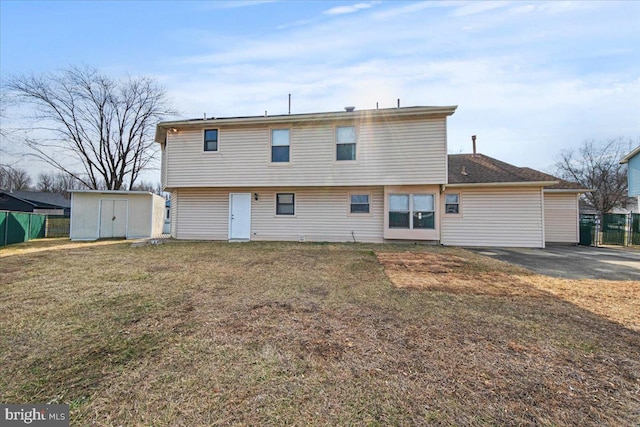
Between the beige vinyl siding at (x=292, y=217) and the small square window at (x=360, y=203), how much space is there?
181 mm

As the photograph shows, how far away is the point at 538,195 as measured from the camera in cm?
1107

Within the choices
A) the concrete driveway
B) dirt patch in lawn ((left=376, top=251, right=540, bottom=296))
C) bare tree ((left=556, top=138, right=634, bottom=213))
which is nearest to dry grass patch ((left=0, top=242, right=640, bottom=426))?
dirt patch in lawn ((left=376, top=251, right=540, bottom=296))

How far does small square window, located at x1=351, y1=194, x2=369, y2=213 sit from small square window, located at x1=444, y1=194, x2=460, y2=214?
3.44 m

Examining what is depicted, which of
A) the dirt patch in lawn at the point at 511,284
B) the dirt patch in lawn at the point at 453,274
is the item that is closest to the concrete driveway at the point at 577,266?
the dirt patch in lawn at the point at 511,284

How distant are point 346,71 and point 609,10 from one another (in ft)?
24.9

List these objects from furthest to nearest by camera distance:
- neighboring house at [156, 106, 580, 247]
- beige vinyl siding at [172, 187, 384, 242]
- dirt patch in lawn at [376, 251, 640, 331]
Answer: beige vinyl siding at [172, 187, 384, 242]
neighboring house at [156, 106, 580, 247]
dirt patch in lawn at [376, 251, 640, 331]

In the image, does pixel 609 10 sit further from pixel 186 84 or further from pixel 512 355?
pixel 186 84

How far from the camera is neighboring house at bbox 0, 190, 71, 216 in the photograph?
28477 millimetres

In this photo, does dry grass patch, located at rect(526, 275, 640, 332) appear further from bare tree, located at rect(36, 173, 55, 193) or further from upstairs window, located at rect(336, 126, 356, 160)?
bare tree, located at rect(36, 173, 55, 193)

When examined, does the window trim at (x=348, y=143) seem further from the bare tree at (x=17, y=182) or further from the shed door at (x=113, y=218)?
the bare tree at (x=17, y=182)

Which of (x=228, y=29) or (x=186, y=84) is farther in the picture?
(x=186, y=84)

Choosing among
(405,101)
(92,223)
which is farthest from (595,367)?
(92,223)

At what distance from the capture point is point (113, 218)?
45.9 feet

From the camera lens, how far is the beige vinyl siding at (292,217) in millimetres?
11694
